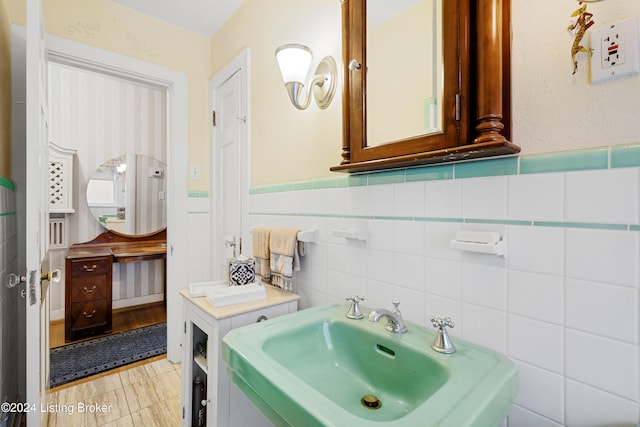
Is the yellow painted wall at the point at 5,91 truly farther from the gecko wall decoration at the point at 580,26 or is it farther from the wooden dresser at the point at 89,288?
the gecko wall decoration at the point at 580,26

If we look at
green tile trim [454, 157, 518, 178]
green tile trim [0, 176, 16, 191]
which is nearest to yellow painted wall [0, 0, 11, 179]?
green tile trim [0, 176, 16, 191]

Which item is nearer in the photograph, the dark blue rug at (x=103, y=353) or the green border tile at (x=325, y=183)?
the green border tile at (x=325, y=183)

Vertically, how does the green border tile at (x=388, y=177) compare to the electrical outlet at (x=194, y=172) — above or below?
below

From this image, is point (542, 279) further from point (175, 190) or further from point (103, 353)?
point (103, 353)

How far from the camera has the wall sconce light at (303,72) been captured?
1263mm

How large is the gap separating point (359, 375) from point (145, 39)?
237cm

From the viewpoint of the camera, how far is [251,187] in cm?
181

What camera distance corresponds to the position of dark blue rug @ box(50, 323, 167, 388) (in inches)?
79.7

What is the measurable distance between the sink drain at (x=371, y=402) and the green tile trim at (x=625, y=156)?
772 mm

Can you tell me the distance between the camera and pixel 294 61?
50.1 inches

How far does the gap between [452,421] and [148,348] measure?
98.8 inches

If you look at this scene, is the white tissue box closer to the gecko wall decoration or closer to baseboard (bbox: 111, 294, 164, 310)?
the gecko wall decoration

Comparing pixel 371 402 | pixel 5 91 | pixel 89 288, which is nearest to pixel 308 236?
pixel 371 402

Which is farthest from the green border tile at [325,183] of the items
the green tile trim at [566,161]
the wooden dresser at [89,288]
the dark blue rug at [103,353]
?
the wooden dresser at [89,288]
